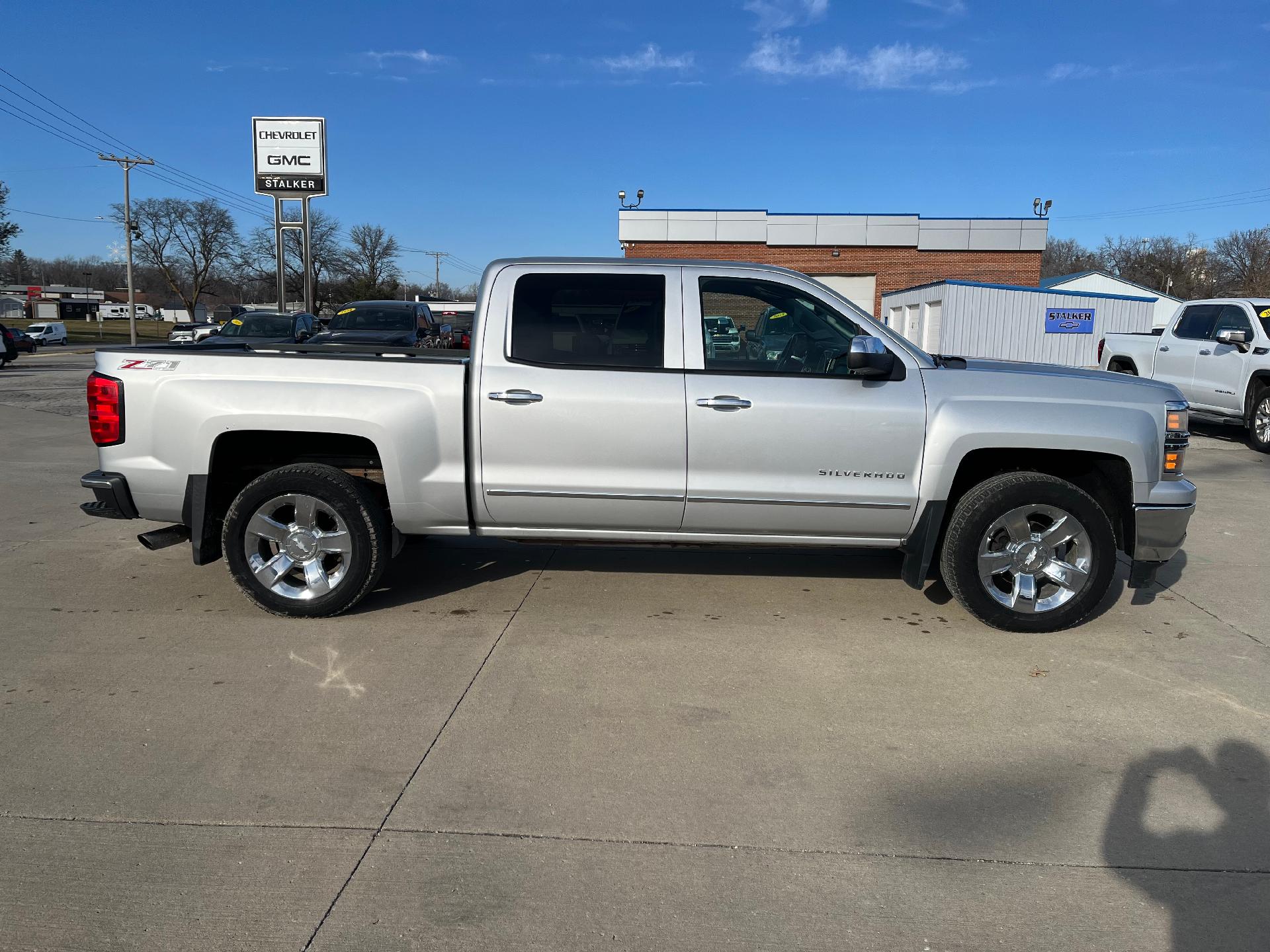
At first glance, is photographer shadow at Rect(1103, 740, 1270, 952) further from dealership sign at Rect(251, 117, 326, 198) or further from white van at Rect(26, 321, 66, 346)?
white van at Rect(26, 321, 66, 346)

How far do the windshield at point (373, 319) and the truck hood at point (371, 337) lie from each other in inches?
11.4

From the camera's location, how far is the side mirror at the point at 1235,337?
485 inches

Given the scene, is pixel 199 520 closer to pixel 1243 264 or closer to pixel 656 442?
pixel 656 442

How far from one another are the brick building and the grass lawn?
3778 cm

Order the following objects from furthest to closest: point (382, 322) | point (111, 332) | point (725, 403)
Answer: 1. point (111, 332)
2. point (382, 322)
3. point (725, 403)

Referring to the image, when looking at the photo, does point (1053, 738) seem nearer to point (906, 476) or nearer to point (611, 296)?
point (906, 476)

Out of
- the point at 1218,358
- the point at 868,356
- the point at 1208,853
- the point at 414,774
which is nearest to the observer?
the point at 1208,853

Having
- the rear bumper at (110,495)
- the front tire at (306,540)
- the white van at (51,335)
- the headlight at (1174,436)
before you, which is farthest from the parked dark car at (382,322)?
the white van at (51,335)

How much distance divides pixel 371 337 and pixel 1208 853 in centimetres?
1351

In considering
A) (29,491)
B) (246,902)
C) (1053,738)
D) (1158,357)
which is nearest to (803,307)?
(1053,738)

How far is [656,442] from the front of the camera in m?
4.94

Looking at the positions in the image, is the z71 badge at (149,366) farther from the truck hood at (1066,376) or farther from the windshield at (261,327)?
the windshield at (261,327)

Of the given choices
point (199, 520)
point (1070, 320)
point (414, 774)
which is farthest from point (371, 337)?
point (1070, 320)

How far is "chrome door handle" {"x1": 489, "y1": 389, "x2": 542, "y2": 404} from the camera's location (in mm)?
4926
